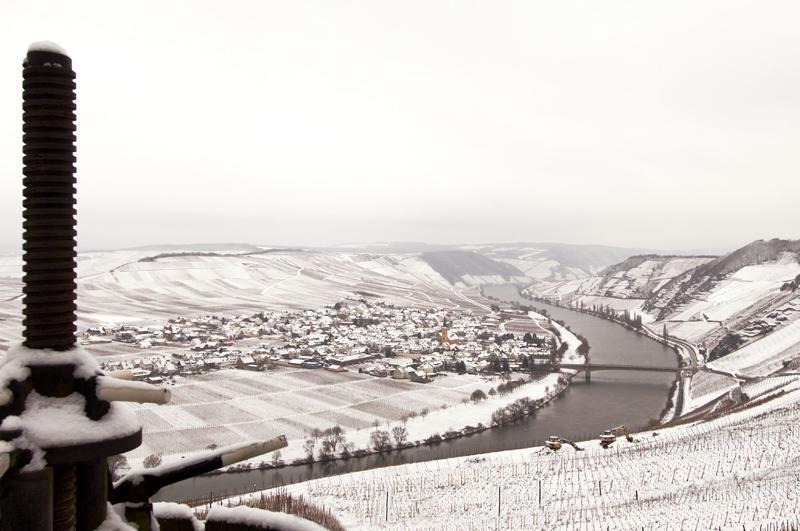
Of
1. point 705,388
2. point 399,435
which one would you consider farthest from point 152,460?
point 705,388

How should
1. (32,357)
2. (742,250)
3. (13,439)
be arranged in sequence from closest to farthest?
(13,439)
(32,357)
(742,250)

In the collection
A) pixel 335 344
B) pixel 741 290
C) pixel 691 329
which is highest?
pixel 741 290

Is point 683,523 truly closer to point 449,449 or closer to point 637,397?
point 449,449

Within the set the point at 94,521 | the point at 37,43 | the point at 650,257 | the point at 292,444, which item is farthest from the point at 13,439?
the point at 650,257

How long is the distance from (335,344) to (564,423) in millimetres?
42322

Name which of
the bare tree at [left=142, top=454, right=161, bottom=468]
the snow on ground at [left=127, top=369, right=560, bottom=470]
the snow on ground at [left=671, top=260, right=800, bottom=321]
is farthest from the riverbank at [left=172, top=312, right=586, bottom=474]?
the snow on ground at [left=671, top=260, right=800, bottom=321]

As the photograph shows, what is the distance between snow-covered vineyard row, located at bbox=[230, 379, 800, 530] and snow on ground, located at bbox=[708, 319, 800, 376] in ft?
148

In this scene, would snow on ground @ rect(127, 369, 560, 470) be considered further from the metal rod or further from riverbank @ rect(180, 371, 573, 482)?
the metal rod

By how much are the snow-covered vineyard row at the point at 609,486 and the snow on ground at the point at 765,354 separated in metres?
45.1

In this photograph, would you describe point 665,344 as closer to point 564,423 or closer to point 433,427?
point 564,423

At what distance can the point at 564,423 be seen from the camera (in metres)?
45.1

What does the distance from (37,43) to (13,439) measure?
2199mm

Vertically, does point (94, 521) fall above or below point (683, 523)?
above

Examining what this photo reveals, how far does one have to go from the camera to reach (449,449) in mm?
38062
